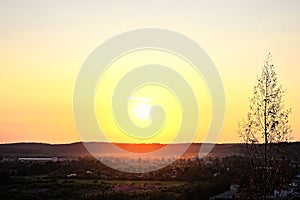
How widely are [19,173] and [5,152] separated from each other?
54.8 m

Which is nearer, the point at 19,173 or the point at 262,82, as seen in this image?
the point at 262,82

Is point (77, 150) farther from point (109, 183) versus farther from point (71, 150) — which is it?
point (109, 183)

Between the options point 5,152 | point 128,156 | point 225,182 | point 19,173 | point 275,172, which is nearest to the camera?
point 275,172

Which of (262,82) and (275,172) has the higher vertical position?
(262,82)

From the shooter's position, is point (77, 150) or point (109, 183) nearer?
point (109, 183)

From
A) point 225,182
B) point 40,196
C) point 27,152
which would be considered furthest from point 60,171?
point 27,152

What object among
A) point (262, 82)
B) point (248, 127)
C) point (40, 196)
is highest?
point (262, 82)

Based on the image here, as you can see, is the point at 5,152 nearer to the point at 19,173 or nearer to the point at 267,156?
the point at 19,173

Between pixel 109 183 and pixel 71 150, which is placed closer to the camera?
pixel 109 183

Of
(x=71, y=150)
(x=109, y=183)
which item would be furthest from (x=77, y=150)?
(x=109, y=183)

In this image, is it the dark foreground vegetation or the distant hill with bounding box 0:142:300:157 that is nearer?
the dark foreground vegetation

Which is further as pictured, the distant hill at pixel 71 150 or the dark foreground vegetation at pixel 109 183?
the distant hill at pixel 71 150

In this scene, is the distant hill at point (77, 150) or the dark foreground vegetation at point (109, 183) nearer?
the dark foreground vegetation at point (109, 183)

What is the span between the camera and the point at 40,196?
1468 inches
